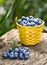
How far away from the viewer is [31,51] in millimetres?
1622

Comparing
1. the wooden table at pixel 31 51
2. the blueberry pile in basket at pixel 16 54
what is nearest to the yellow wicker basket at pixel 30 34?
the wooden table at pixel 31 51

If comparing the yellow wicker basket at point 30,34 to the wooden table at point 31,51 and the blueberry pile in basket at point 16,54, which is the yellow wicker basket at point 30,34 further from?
the blueberry pile in basket at point 16,54

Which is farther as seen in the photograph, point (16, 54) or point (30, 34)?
point (30, 34)

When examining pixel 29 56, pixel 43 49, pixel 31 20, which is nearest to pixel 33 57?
pixel 29 56

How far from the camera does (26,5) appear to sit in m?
2.98

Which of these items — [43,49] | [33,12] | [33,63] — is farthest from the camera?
[33,12]

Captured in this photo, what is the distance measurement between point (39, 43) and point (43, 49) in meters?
0.09

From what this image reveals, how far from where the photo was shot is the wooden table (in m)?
1.48


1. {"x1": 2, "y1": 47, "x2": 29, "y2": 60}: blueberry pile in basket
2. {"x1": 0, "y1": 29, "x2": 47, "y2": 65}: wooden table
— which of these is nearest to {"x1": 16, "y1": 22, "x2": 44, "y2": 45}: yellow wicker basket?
{"x1": 0, "y1": 29, "x2": 47, "y2": 65}: wooden table

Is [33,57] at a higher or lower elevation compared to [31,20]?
lower

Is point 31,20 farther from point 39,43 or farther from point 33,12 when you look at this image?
point 33,12

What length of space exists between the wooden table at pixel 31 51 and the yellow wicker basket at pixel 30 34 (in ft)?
0.12

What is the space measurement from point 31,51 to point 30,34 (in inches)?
4.3

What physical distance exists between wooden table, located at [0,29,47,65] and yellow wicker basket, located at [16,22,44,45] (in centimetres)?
4
